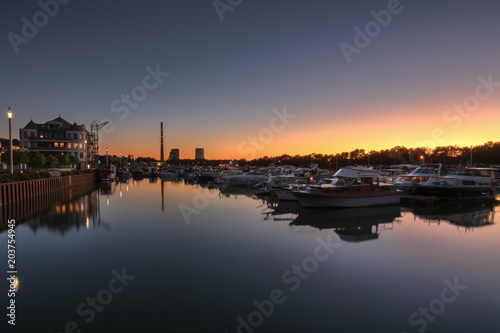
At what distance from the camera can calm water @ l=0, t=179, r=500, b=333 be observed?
668cm

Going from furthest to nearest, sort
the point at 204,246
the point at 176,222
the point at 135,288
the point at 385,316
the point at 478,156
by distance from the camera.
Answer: the point at 478,156
the point at 176,222
the point at 204,246
the point at 135,288
the point at 385,316

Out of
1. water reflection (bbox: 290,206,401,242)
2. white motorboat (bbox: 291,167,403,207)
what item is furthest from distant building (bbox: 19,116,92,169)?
water reflection (bbox: 290,206,401,242)

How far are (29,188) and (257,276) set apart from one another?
91.1 ft

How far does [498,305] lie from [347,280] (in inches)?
158

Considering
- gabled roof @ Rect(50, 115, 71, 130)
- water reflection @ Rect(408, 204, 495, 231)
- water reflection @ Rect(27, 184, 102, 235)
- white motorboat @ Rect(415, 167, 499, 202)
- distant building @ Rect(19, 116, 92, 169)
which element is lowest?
water reflection @ Rect(408, 204, 495, 231)

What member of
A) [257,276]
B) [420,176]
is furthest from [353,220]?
[420,176]

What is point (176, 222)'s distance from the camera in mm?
18062

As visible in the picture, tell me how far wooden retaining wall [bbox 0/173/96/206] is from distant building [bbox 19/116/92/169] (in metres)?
33.0

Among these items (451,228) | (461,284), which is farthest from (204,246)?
(451,228)

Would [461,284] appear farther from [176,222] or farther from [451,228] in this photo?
[176,222]

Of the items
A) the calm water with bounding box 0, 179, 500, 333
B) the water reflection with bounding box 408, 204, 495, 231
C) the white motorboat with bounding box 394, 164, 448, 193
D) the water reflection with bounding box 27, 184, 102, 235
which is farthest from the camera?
the white motorboat with bounding box 394, 164, 448, 193

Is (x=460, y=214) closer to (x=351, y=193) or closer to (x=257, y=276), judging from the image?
(x=351, y=193)

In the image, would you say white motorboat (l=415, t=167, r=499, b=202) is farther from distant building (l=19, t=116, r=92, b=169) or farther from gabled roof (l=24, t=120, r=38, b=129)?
gabled roof (l=24, t=120, r=38, b=129)

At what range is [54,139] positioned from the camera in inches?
2557
